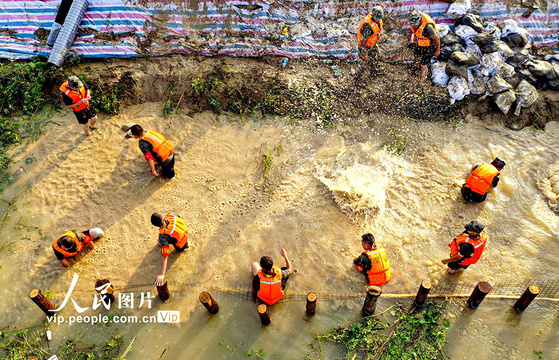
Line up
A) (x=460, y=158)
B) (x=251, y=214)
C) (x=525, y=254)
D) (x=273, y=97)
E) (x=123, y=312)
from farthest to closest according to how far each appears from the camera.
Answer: (x=273, y=97) < (x=460, y=158) < (x=251, y=214) < (x=525, y=254) < (x=123, y=312)

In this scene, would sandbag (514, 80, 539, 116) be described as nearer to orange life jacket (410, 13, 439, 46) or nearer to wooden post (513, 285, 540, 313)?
orange life jacket (410, 13, 439, 46)

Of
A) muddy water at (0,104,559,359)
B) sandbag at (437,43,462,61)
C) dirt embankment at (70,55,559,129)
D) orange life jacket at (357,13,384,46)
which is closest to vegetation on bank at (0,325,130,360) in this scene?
muddy water at (0,104,559,359)

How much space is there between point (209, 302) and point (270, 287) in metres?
1.03

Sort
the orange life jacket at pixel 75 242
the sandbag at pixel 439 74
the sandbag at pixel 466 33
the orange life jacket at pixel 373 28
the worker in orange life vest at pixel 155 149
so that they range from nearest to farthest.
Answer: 1. the orange life jacket at pixel 75 242
2. the worker in orange life vest at pixel 155 149
3. the orange life jacket at pixel 373 28
4. the sandbag at pixel 439 74
5. the sandbag at pixel 466 33

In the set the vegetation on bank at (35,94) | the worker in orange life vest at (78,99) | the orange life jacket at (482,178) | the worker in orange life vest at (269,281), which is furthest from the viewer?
the vegetation on bank at (35,94)

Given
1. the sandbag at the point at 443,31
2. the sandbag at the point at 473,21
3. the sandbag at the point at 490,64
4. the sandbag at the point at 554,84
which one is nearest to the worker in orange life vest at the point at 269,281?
the sandbag at the point at 490,64

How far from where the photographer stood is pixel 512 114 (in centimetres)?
856

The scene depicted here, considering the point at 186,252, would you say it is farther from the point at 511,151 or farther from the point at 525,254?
the point at 511,151

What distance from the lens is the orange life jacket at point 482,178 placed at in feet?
22.2

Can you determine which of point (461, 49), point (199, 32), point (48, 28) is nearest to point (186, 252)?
point (199, 32)

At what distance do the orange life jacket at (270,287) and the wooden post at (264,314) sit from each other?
8.0 inches

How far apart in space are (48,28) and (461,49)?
10.6 meters

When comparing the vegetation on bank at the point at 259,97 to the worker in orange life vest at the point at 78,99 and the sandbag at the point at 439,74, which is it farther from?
the sandbag at the point at 439,74

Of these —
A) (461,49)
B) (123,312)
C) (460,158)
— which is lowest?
(123,312)
